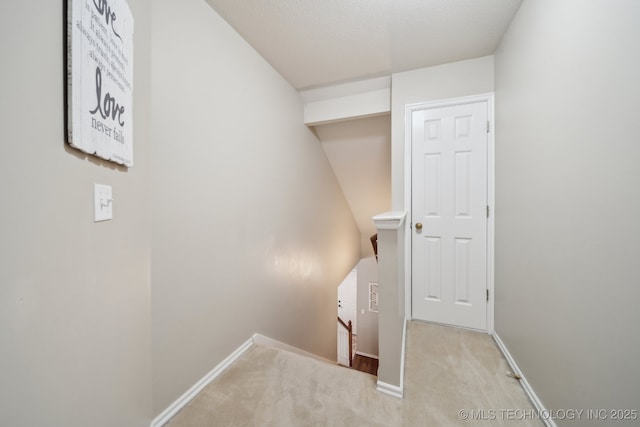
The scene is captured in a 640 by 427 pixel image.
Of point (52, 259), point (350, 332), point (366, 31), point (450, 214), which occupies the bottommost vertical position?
point (350, 332)

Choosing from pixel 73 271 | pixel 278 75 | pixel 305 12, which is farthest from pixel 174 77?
pixel 278 75

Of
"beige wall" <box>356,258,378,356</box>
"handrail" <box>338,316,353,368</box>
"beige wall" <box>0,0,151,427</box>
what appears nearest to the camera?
"beige wall" <box>0,0,151,427</box>

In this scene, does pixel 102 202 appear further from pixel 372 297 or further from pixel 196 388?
pixel 372 297

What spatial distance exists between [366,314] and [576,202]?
5.30m

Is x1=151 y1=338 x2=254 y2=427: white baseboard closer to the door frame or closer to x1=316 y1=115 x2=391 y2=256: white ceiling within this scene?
the door frame

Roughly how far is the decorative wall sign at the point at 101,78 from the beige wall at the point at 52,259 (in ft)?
0.11

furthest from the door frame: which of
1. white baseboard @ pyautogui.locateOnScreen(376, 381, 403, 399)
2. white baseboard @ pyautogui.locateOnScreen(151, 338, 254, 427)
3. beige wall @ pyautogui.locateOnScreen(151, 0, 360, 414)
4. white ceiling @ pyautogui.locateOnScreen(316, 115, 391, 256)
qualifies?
white baseboard @ pyautogui.locateOnScreen(151, 338, 254, 427)

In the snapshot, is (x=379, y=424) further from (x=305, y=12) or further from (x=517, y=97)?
(x=305, y=12)

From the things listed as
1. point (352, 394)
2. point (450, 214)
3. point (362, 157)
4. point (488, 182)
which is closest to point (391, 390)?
point (352, 394)

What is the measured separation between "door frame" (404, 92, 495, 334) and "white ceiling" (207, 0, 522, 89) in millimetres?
369

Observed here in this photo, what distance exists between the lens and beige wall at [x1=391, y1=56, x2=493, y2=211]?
6.64 ft

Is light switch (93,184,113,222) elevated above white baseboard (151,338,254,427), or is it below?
above

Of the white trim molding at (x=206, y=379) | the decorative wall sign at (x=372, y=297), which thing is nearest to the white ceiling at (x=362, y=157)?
the decorative wall sign at (x=372, y=297)

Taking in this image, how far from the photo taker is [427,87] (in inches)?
86.0
